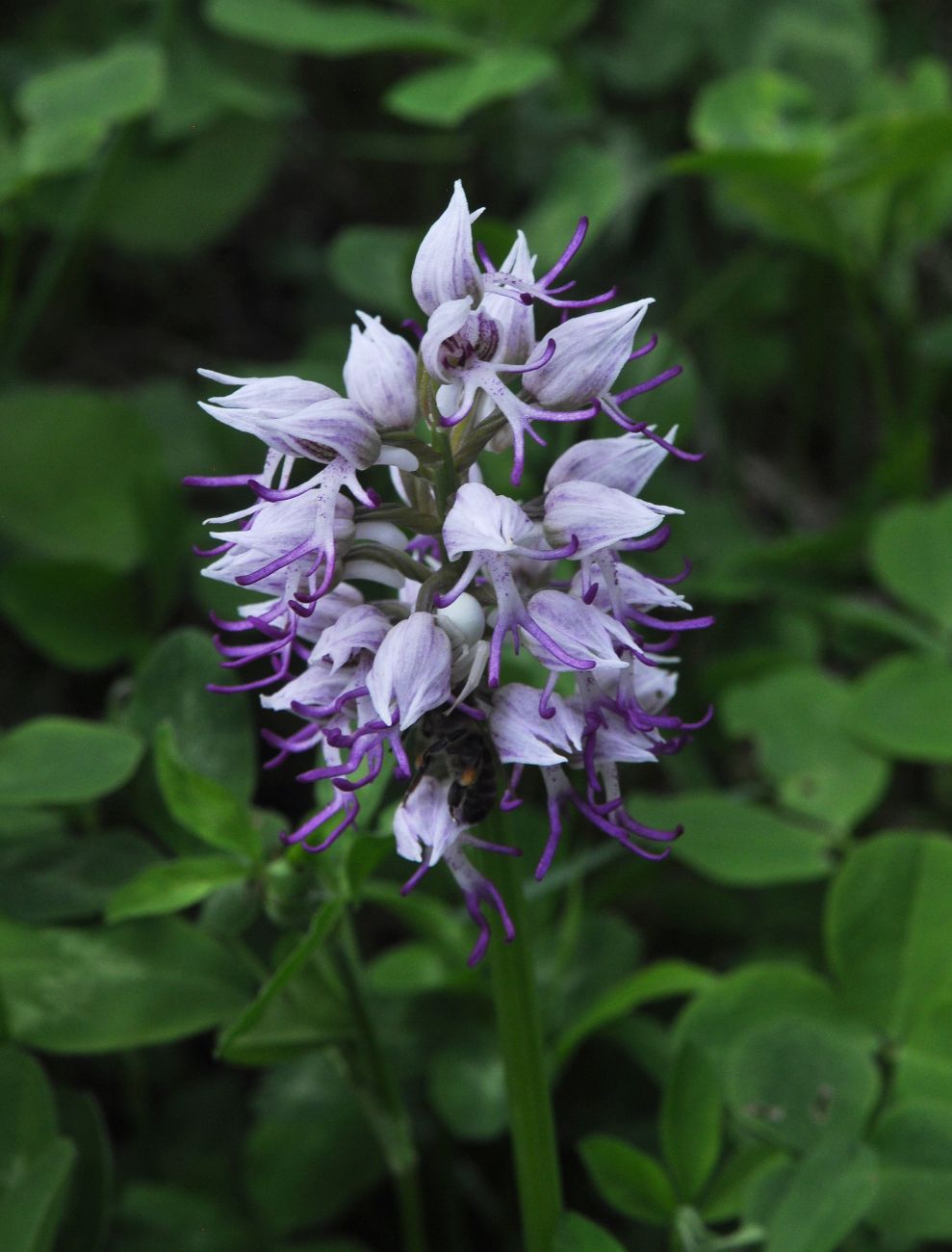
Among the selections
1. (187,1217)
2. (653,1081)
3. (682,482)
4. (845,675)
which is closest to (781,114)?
(682,482)

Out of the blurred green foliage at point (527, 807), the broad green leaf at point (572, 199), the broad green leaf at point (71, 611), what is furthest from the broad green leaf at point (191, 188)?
the broad green leaf at point (71, 611)

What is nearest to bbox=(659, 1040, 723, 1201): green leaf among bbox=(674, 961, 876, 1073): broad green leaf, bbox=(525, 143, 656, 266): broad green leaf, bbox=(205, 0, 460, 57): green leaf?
bbox=(674, 961, 876, 1073): broad green leaf

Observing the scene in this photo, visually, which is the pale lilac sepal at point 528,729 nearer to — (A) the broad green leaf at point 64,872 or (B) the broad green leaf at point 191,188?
(A) the broad green leaf at point 64,872

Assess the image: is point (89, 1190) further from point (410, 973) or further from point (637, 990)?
point (637, 990)

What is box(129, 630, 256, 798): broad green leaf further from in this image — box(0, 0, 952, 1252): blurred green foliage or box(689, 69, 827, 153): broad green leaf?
box(689, 69, 827, 153): broad green leaf

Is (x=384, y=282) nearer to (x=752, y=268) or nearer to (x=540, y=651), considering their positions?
(x=752, y=268)

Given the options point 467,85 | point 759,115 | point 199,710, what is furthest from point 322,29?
point 199,710
